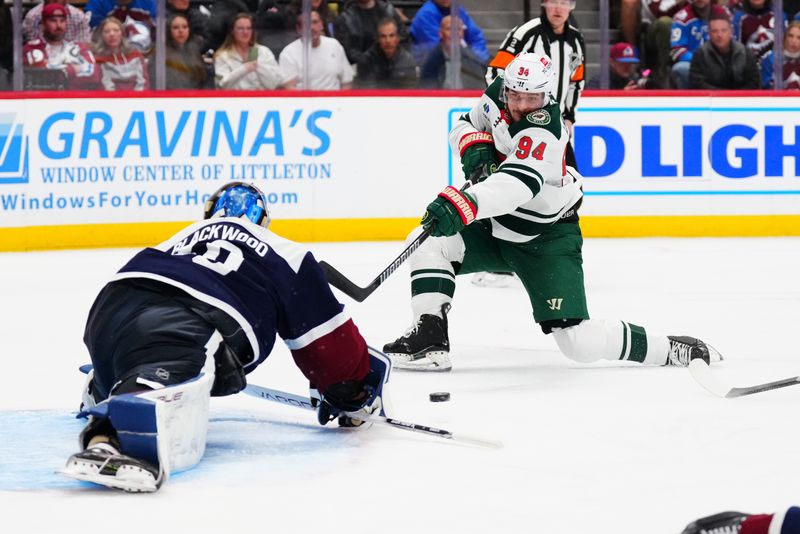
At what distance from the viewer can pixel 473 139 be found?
15.1 ft

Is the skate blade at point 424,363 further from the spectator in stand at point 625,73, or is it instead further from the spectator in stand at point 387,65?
the spectator in stand at point 625,73

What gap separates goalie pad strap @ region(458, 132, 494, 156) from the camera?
4.61 meters

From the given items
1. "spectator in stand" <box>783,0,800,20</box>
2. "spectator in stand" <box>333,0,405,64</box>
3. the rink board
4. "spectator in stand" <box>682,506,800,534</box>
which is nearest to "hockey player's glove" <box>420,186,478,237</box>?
"spectator in stand" <box>682,506,800,534</box>

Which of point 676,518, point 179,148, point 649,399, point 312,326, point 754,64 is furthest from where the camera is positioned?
point 754,64

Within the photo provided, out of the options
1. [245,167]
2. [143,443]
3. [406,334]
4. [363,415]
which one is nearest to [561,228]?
[406,334]

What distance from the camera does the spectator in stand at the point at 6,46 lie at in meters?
7.42

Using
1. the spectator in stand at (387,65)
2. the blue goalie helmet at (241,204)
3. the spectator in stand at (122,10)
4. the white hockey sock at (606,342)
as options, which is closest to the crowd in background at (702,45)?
the spectator in stand at (387,65)

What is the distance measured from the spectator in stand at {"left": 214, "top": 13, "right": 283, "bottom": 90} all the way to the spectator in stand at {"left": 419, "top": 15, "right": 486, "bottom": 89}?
0.86 meters

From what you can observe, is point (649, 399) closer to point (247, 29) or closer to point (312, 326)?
point (312, 326)

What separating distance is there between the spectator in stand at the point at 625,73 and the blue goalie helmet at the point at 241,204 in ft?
16.7

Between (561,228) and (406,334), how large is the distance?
1.93 feet

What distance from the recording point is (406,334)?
436 centimetres

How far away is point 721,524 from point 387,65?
19.5 feet

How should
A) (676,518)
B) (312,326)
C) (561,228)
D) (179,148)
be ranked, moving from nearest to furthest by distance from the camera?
(676,518), (312,326), (561,228), (179,148)
